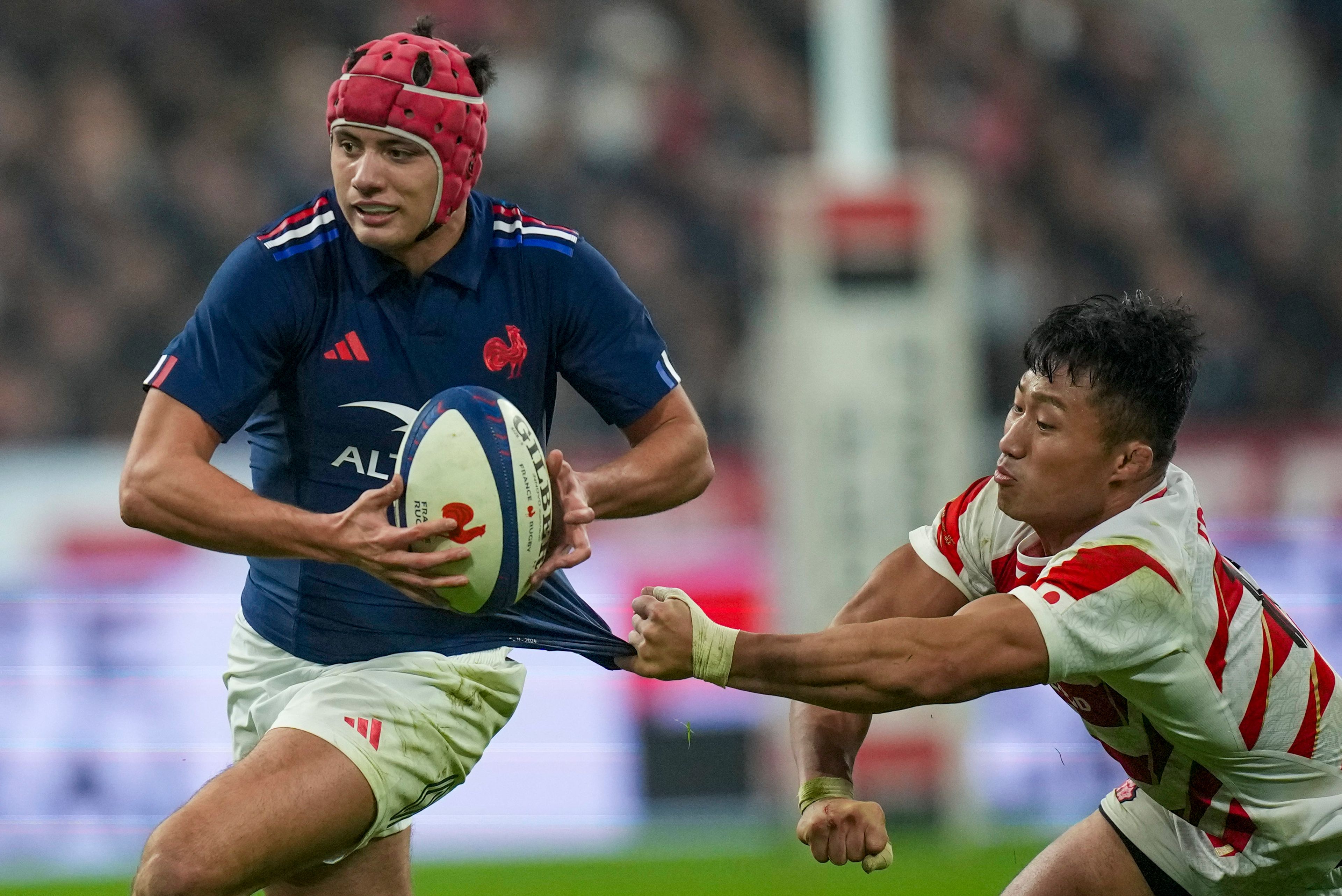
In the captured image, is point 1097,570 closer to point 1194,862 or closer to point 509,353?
point 1194,862

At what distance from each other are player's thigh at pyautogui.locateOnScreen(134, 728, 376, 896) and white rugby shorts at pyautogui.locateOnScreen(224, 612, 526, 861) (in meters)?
0.05

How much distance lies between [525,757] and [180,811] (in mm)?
4876

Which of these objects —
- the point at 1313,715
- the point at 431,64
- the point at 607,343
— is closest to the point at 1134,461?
the point at 1313,715

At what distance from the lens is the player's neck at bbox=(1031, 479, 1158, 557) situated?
3.70m

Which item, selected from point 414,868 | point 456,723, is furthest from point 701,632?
point 414,868

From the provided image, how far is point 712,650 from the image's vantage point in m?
3.46

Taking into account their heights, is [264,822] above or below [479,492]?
below

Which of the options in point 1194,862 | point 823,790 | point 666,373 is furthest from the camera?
point 666,373

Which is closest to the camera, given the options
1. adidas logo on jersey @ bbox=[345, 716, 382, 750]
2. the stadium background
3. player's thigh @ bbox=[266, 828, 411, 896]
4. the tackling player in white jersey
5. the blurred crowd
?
the tackling player in white jersey

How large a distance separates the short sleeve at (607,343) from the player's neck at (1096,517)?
99 centimetres

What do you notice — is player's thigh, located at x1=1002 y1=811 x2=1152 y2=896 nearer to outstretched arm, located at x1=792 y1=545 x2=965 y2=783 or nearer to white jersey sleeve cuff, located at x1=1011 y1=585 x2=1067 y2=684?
outstretched arm, located at x1=792 y1=545 x2=965 y2=783

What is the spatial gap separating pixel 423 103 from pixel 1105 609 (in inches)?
71.6

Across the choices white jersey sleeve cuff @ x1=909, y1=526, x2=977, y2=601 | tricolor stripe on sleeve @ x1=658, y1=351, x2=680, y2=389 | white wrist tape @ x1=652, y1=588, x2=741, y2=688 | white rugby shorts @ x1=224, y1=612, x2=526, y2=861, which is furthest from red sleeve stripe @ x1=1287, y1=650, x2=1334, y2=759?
white rugby shorts @ x1=224, y1=612, x2=526, y2=861

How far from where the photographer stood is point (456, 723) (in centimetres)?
387
